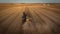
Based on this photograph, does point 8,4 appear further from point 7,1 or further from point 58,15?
point 58,15

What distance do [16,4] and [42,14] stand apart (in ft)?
1.00

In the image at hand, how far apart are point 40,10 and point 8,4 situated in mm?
356

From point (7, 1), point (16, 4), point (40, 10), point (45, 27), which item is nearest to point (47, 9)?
point (40, 10)

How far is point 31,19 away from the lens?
1.62 metres

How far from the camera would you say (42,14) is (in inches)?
63.4

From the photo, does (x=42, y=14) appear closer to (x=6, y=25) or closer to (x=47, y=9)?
(x=47, y=9)

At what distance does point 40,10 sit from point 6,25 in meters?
0.41

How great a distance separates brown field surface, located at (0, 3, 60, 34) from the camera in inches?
62.8

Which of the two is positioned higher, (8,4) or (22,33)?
(8,4)

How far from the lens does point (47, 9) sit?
1.60 meters

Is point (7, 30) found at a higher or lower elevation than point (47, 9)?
lower

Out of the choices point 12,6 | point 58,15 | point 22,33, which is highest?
point 12,6

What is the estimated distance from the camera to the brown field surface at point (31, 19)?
160 cm

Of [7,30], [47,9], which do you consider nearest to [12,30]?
[7,30]
